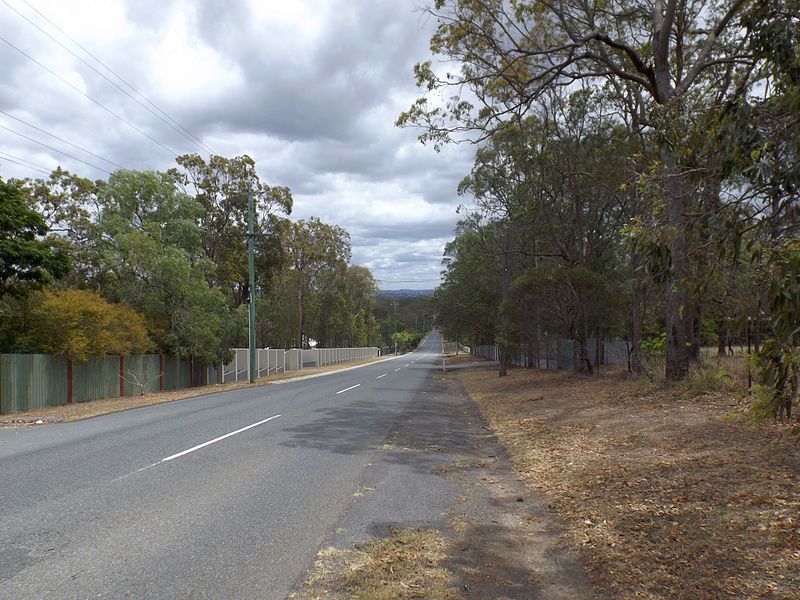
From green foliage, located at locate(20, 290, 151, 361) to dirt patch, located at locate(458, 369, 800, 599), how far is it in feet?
50.0

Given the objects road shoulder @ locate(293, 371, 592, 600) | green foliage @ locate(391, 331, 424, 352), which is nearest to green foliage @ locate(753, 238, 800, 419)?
road shoulder @ locate(293, 371, 592, 600)

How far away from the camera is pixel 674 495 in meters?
6.28

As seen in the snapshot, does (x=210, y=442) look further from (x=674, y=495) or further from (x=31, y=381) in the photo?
(x=31, y=381)

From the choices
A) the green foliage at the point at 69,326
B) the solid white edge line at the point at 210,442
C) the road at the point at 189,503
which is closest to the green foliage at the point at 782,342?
the road at the point at 189,503

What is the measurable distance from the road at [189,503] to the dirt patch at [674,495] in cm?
169

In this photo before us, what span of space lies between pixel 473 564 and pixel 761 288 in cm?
376

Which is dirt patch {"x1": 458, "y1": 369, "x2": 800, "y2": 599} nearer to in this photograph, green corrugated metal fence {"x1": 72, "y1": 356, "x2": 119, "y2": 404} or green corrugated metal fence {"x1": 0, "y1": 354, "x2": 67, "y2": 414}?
green corrugated metal fence {"x1": 0, "y1": 354, "x2": 67, "y2": 414}

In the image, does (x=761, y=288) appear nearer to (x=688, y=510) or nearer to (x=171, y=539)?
(x=688, y=510)

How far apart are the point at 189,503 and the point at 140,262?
23.2 metres

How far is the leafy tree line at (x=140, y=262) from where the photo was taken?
19969 mm

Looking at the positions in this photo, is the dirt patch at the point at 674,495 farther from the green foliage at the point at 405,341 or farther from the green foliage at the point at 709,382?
the green foliage at the point at 405,341

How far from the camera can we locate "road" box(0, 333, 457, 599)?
4543mm

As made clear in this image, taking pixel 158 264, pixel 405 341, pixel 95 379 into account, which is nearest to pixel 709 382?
pixel 95 379

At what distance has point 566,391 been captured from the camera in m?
18.0
